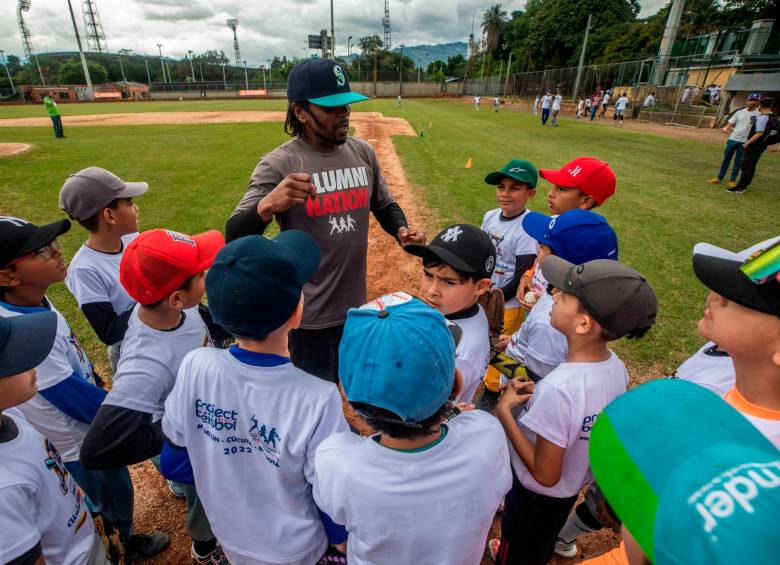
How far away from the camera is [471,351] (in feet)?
6.60

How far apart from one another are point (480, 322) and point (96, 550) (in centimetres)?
216

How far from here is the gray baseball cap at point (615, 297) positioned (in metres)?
1.67

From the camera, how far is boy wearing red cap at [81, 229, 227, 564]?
5.53 feet

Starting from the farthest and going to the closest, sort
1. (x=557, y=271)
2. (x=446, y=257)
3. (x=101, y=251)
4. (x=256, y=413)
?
(x=101, y=251) < (x=446, y=257) < (x=557, y=271) < (x=256, y=413)

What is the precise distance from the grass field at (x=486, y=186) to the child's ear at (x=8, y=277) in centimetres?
265

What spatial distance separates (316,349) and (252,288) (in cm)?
150

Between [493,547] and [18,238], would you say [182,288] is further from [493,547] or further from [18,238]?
[493,547]

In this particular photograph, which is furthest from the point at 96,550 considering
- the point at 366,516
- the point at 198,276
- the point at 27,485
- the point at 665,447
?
the point at 665,447

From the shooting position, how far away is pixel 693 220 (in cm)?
846

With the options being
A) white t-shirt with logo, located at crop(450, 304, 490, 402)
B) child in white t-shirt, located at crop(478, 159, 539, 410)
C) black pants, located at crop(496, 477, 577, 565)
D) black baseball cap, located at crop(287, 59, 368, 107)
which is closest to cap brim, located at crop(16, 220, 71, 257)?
black baseball cap, located at crop(287, 59, 368, 107)

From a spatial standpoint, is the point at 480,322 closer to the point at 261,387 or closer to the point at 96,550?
the point at 261,387

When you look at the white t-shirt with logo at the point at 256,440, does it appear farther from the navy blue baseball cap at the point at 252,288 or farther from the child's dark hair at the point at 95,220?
the child's dark hair at the point at 95,220

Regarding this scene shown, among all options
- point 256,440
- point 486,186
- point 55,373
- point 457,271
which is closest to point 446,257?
point 457,271

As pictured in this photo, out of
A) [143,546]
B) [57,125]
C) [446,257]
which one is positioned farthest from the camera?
[57,125]
